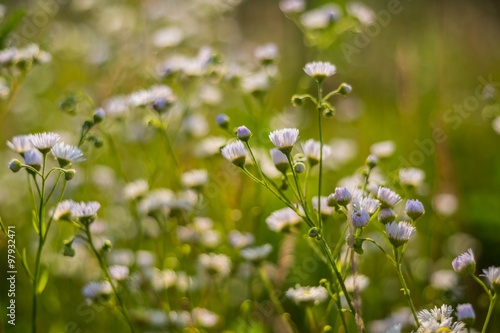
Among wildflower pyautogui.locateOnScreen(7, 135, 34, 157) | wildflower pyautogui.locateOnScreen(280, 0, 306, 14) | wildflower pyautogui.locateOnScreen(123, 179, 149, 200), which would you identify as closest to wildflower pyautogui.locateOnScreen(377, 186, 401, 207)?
wildflower pyautogui.locateOnScreen(7, 135, 34, 157)

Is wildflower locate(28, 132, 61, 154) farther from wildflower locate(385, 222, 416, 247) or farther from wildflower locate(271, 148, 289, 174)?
wildflower locate(385, 222, 416, 247)

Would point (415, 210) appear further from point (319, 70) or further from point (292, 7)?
point (292, 7)

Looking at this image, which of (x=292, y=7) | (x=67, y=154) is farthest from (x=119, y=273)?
(x=292, y=7)

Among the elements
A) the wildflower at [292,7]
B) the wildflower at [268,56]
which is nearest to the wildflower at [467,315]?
the wildflower at [268,56]

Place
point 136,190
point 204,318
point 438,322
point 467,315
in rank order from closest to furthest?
point 438,322, point 467,315, point 204,318, point 136,190

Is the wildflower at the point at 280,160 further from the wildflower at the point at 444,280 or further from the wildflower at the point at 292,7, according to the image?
the wildflower at the point at 292,7

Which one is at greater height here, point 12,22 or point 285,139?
point 12,22

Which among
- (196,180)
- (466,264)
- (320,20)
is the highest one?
(320,20)
